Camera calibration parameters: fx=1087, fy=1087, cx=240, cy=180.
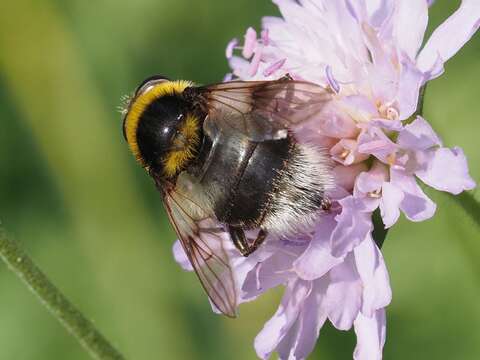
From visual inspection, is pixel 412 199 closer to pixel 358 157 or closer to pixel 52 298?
pixel 358 157

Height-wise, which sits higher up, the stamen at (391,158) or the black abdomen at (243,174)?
the black abdomen at (243,174)

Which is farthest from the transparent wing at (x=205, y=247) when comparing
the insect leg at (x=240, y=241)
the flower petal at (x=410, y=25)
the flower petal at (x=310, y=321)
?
the flower petal at (x=410, y=25)

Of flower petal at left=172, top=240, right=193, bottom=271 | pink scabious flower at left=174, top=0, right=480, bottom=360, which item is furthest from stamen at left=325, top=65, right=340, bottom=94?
flower petal at left=172, top=240, right=193, bottom=271

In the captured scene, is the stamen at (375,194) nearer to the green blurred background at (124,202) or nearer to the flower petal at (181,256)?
the flower petal at (181,256)

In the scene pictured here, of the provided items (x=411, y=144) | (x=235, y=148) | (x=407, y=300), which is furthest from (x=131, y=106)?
(x=407, y=300)

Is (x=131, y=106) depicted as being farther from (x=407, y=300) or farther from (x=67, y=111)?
(x=67, y=111)

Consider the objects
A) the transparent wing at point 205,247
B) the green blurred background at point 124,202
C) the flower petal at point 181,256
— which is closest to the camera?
the transparent wing at point 205,247

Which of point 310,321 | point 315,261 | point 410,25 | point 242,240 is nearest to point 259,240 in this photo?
point 242,240
